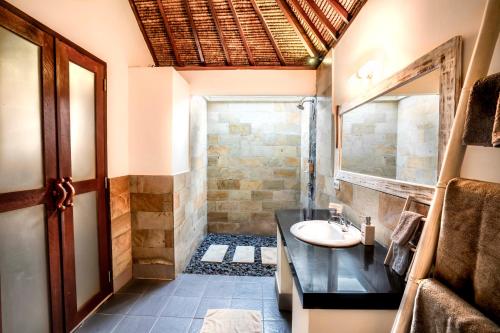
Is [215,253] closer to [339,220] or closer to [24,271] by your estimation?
[339,220]

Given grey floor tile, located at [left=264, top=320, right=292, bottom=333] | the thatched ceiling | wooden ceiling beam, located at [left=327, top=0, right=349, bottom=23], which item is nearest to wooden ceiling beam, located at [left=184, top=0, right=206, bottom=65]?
the thatched ceiling

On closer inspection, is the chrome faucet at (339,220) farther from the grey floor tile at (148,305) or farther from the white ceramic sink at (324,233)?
the grey floor tile at (148,305)

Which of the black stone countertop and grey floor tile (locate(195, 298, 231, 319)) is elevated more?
the black stone countertop

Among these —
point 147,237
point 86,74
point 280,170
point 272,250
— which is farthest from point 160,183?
point 280,170

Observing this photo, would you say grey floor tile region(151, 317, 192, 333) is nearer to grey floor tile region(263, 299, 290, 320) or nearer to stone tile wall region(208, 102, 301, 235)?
grey floor tile region(263, 299, 290, 320)

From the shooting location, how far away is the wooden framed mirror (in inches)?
39.7

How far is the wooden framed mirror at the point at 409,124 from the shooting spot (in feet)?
3.31

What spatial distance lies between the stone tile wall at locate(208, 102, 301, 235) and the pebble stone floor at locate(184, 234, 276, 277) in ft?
1.19

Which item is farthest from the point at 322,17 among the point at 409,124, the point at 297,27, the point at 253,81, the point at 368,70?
the point at 409,124

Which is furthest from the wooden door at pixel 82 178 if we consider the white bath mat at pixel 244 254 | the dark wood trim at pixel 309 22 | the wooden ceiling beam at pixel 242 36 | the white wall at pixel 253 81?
the dark wood trim at pixel 309 22

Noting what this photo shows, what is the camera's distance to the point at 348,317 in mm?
1016

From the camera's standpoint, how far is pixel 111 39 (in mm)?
2293

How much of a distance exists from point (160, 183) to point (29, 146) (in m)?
1.23

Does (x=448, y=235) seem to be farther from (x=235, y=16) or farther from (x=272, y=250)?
(x=272, y=250)
